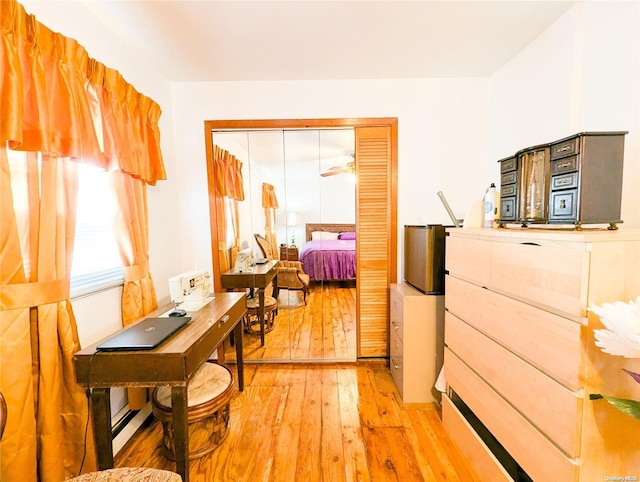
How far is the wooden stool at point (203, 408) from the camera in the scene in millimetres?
1429

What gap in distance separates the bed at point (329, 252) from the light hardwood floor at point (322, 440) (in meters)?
0.92

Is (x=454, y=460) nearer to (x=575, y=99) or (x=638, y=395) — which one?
(x=638, y=395)

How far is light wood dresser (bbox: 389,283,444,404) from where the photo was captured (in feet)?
6.27

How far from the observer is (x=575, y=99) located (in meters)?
1.57

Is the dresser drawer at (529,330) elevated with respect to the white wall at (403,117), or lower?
lower

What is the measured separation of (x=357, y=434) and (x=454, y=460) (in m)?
0.56

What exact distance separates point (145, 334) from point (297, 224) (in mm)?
1451

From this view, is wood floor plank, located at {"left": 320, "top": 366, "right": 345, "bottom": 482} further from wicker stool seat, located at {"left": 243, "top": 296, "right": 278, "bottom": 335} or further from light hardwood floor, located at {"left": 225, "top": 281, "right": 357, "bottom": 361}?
wicker stool seat, located at {"left": 243, "top": 296, "right": 278, "bottom": 335}

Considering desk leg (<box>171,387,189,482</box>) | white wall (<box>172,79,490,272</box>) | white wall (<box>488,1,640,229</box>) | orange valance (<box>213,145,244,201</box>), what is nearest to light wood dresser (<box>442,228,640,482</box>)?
white wall (<box>488,1,640,229</box>)

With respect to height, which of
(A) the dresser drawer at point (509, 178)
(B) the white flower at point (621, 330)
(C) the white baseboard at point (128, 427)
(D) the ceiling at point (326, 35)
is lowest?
(C) the white baseboard at point (128, 427)

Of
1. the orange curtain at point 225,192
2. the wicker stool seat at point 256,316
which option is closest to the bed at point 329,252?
the wicker stool seat at point 256,316

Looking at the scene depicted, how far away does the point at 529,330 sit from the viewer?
41.9 inches

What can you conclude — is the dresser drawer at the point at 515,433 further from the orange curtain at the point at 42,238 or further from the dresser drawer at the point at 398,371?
the orange curtain at the point at 42,238

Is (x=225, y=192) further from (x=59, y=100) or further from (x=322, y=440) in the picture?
(x=322, y=440)
